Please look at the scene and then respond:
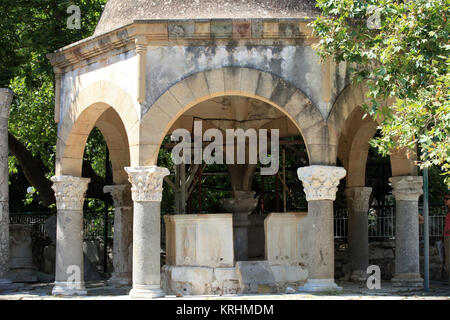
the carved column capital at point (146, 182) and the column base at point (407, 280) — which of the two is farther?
the column base at point (407, 280)

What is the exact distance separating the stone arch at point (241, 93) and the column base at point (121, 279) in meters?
4.53

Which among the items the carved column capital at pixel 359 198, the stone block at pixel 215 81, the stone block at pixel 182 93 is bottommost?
the carved column capital at pixel 359 198

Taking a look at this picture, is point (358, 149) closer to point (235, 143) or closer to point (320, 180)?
point (235, 143)

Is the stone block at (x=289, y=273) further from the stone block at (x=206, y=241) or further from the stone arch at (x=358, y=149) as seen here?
the stone arch at (x=358, y=149)

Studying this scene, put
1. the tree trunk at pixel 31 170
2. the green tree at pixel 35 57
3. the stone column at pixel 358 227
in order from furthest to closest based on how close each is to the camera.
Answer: the tree trunk at pixel 31 170 → the green tree at pixel 35 57 → the stone column at pixel 358 227

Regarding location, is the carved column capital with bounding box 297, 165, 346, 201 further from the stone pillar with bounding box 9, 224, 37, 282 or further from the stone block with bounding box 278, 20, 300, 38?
the stone pillar with bounding box 9, 224, 37, 282

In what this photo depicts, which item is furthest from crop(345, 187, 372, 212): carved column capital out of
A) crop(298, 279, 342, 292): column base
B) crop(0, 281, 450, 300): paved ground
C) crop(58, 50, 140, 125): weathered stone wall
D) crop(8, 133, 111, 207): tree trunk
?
crop(8, 133, 111, 207): tree trunk

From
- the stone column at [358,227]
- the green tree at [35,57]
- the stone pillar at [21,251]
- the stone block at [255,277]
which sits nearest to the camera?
the stone block at [255,277]

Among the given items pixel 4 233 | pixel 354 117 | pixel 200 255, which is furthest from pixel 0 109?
pixel 354 117

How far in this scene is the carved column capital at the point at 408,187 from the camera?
1497 cm

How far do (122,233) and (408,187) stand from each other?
6.14 m

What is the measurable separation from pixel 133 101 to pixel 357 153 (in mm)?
6239

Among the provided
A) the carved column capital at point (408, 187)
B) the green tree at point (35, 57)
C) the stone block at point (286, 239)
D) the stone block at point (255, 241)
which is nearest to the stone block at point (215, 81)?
the stone block at point (286, 239)

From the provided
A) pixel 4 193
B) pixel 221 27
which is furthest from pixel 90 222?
pixel 221 27
